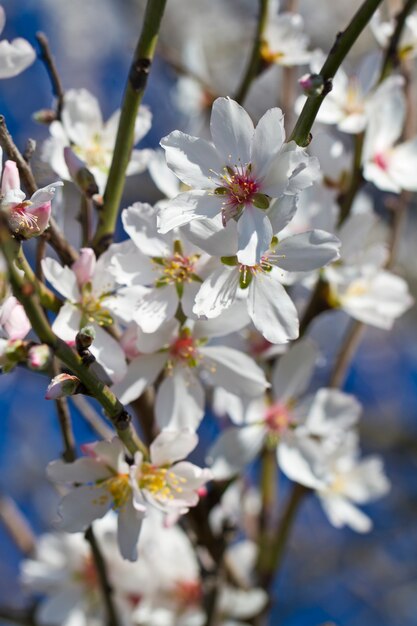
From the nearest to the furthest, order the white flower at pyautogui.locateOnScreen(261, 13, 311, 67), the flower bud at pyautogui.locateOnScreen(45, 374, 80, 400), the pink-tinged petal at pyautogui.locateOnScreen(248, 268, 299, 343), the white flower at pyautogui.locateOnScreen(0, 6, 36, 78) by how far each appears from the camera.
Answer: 1. the flower bud at pyautogui.locateOnScreen(45, 374, 80, 400)
2. the pink-tinged petal at pyautogui.locateOnScreen(248, 268, 299, 343)
3. the white flower at pyautogui.locateOnScreen(0, 6, 36, 78)
4. the white flower at pyautogui.locateOnScreen(261, 13, 311, 67)

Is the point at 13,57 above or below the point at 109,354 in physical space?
above

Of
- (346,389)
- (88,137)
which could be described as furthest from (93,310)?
(346,389)

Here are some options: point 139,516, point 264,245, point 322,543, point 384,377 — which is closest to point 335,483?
point 139,516

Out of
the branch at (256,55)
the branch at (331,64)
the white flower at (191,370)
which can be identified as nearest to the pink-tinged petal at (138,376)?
the white flower at (191,370)

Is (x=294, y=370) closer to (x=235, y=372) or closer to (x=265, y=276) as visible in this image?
(x=235, y=372)

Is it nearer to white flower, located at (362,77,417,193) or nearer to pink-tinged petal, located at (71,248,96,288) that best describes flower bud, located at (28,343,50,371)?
pink-tinged petal, located at (71,248,96,288)

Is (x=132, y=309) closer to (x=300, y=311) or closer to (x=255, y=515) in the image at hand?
(x=300, y=311)

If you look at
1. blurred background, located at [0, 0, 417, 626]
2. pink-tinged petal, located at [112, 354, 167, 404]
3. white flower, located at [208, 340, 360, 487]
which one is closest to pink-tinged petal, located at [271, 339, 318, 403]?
white flower, located at [208, 340, 360, 487]
